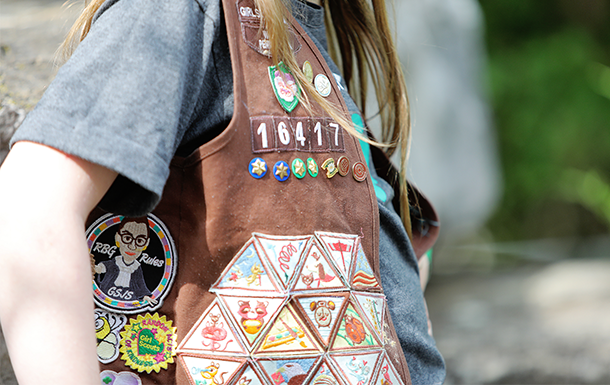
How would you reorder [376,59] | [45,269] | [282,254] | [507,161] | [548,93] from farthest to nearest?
[507,161] < [548,93] < [376,59] < [282,254] < [45,269]

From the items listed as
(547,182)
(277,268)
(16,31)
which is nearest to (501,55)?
(547,182)

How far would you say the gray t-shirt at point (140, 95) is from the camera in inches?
15.7

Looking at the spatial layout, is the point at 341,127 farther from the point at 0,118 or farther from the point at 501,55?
the point at 501,55

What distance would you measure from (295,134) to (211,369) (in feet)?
0.76

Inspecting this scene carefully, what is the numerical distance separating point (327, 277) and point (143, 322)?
18cm

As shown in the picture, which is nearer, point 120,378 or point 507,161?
point 120,378

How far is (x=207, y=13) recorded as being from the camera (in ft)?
1.57

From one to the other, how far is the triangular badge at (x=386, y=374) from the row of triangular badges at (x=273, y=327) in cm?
4

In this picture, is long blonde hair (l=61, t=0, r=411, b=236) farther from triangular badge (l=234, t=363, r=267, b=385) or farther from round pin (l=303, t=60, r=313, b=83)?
triangular badge (l=234, t=363, r=267, b=385)

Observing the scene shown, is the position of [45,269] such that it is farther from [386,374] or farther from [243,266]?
[386,374]

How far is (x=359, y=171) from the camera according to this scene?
567mm

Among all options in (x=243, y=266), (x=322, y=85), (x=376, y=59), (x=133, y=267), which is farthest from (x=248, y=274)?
(x=376, y=59)

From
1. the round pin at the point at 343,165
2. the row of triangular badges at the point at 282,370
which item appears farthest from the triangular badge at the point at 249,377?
the round pin at the point at 343,165

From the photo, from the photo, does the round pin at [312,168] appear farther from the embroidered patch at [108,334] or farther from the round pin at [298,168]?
the embroidered patch at [108,334]
